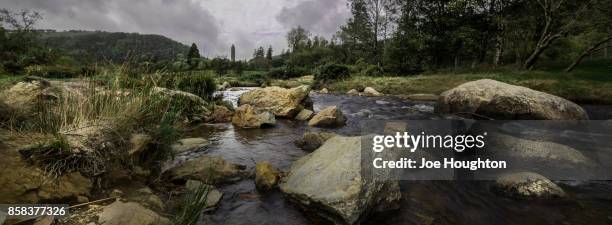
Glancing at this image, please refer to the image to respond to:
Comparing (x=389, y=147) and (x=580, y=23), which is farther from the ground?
(x=580, y=23)

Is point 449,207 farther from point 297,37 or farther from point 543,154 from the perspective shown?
point 297,37

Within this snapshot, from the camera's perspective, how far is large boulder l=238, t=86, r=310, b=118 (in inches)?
483

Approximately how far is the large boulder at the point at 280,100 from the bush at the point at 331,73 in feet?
59.9

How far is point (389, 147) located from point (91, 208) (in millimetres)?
4090

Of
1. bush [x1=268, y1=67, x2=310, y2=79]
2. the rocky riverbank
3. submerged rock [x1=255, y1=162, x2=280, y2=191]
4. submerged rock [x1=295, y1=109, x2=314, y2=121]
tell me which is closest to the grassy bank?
submerged rock [x1=295, y1=109, x2=314, y2=121]

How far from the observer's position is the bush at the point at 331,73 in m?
32.0

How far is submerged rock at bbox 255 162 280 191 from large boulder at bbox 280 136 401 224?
8.0 inches

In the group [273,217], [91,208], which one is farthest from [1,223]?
[273,217]

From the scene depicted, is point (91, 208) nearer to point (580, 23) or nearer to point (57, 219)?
point (57, 219)

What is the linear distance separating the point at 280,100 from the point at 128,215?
33.4 feet

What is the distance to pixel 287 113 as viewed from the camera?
12.0 metres

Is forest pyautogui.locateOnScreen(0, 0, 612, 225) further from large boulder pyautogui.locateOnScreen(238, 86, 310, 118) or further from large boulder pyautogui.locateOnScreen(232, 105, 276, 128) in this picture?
large boulder pyautogui.locateOnScreen(238, 86, 310, 118)

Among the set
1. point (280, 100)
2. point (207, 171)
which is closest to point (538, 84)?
point (280, 100)

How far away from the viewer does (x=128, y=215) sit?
2.93m
